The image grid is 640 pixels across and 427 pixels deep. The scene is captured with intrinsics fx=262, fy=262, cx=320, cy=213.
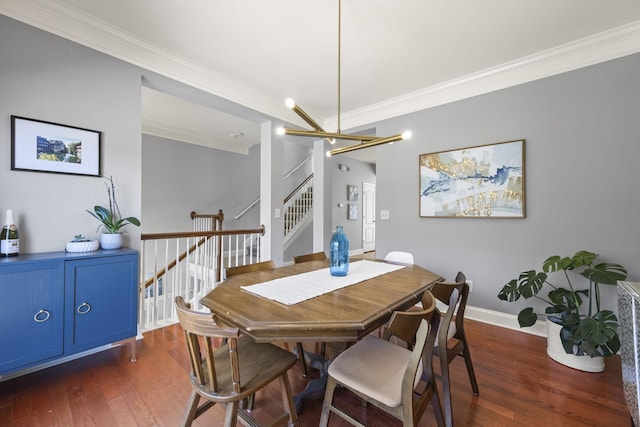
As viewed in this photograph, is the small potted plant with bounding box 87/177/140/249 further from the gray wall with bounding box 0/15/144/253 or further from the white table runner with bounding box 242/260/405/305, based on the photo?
the white table runner with bounding box 242/260/405/305

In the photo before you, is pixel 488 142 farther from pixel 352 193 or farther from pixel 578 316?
pixel 352 193

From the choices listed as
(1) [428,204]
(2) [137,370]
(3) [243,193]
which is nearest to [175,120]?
(3) [243,193]

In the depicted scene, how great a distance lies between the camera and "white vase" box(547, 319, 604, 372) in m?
1.94

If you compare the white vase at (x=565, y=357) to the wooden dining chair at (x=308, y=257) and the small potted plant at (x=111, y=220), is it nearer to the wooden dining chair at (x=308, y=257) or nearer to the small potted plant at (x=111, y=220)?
the wooden dining chair at (x=308, y=257)

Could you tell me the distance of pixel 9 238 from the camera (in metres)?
1.71

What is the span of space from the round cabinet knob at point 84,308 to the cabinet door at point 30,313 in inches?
3.6

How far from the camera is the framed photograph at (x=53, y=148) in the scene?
1.82 m

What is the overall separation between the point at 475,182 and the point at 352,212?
4.11m

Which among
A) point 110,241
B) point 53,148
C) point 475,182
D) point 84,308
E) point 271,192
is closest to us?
point 84,308

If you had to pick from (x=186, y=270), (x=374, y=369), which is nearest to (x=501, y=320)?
(x=374, y=369)

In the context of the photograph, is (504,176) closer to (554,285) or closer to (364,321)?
(554,285)

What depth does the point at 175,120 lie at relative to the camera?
4.36 metres

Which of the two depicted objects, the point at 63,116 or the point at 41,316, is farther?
the point at 63,116

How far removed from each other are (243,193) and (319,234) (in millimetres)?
2438
